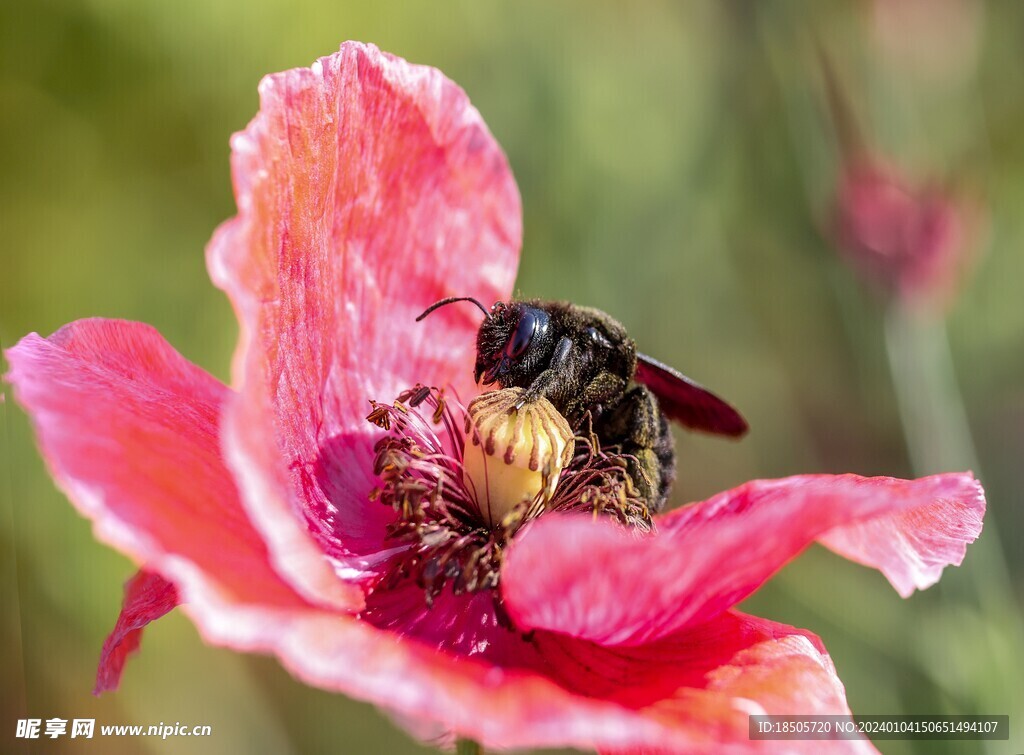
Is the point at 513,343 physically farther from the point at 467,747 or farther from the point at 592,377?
the point at 467,747

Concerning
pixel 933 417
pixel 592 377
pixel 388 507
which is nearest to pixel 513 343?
pixel 592 377

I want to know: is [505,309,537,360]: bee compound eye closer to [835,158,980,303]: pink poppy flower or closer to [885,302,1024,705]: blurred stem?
[885,302,1024,705]: blurred stem

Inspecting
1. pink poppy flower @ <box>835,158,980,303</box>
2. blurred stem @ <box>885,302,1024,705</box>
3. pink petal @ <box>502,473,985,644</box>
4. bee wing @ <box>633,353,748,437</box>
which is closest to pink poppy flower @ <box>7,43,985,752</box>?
pink petal @ <box>502,473,985,644</box>

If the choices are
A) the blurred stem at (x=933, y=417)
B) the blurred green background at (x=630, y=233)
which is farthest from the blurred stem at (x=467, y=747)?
the blurred stem at (x=933, y=417)

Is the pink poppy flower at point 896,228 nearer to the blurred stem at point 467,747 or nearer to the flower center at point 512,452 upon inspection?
the flower center at point 512,452

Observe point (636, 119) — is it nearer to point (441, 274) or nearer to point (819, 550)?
point (819, 550)

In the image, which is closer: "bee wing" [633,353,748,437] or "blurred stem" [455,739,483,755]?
"blurred stem" [455,739,483,755]

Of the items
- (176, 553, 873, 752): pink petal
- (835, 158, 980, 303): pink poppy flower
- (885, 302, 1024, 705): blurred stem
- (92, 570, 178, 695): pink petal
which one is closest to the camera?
(176, 553, 873, 752): pink petal
